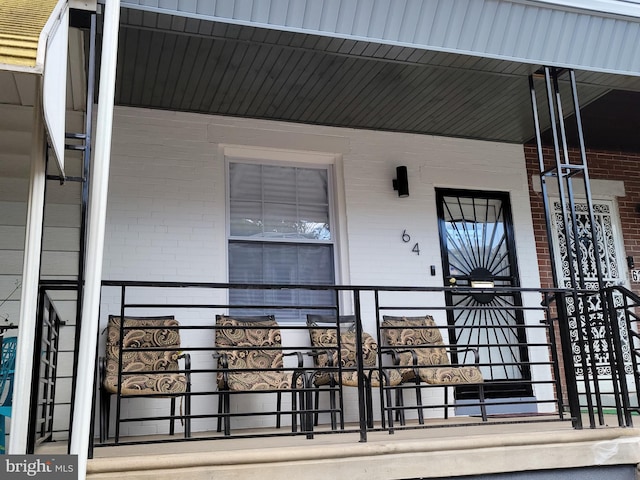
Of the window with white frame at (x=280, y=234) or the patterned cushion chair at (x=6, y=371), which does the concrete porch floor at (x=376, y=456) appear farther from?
the window with white frame at (x=280, y=234)

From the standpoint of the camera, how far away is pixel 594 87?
454 centimetres

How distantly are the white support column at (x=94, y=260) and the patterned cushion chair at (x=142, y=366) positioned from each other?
1.19 m

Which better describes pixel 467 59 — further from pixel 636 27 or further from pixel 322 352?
pixel 322 352

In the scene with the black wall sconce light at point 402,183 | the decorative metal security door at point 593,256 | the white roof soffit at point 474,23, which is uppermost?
the white roof soffit at point 474,23

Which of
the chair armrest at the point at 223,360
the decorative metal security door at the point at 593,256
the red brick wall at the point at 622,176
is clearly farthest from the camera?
the red brick wall at the point at 622,176

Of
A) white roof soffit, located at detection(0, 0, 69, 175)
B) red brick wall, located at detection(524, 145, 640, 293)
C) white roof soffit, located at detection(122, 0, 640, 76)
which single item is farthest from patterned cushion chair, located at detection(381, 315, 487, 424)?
white roof soffit, located at detection(0, 0, 69, 175)

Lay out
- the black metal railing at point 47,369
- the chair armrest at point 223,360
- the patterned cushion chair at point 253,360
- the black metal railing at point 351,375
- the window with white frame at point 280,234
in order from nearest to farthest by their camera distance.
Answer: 1. the black metal railing at point 47,369
2. the black metal railing at point 351,375
3. the patterned cushion chair at point 253,360
4. the chair armrest at point 223,360
5. the window with white frame at point 280,234

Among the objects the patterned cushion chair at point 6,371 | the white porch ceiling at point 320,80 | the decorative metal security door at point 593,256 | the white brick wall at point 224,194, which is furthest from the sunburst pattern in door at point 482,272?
the patterned cushion chair at point 6,371

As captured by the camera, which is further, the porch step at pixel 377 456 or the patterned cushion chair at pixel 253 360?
the patterned cushion chair at pixel 253 360

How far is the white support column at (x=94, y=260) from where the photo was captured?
7.30 feet

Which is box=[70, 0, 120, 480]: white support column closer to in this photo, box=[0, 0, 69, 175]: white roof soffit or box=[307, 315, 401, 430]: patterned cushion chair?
box=[0, 0, 69, 175]: white roof soffit

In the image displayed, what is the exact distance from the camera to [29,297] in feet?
8.30

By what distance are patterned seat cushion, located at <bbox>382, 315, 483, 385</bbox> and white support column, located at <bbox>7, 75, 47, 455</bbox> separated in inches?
94.9

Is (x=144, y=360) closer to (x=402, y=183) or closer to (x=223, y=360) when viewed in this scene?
(x=223, y=360)
